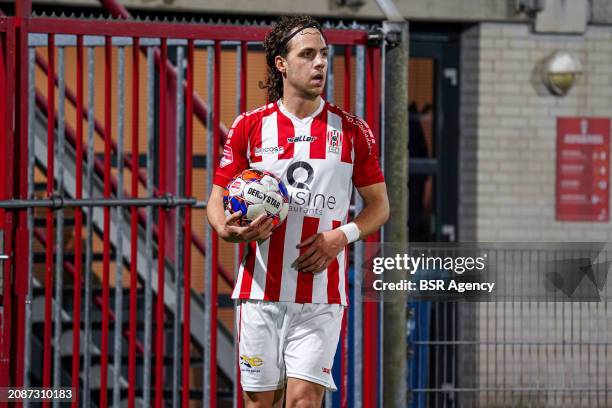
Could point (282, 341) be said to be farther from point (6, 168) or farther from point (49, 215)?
point (6, 168)

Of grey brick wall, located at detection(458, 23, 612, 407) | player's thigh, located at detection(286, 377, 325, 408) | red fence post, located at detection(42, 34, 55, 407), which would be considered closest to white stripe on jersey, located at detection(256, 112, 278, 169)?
player's thigh, located at detection(286, 377, 325, 408)

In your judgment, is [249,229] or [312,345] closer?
[249,229]

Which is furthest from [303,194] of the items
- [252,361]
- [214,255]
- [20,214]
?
[20,214]

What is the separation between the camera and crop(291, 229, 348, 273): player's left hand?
498cm

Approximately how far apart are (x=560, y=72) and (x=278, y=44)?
5800 mm

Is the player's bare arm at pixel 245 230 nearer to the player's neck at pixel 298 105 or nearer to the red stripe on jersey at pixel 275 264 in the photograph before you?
the red stripe on jersey at pixel 275 264

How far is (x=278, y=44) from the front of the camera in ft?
16.7

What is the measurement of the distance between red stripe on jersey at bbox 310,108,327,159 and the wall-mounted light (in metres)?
5.66

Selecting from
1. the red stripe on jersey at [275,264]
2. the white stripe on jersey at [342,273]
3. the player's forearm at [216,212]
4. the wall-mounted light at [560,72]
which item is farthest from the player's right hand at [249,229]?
the wall-mounted light at [560,72]

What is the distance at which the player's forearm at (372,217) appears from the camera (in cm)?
512

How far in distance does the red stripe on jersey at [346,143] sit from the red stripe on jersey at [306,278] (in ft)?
0.95

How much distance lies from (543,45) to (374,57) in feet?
15.0

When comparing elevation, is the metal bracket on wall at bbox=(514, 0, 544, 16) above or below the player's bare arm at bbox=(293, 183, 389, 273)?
above

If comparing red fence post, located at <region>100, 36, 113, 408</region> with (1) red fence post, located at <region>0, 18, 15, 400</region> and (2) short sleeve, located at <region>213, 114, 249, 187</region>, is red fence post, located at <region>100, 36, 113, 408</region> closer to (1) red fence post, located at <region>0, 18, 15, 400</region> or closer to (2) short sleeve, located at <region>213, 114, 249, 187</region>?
(1) red fence post, located at <region>0, 18, 15, 400</region>
